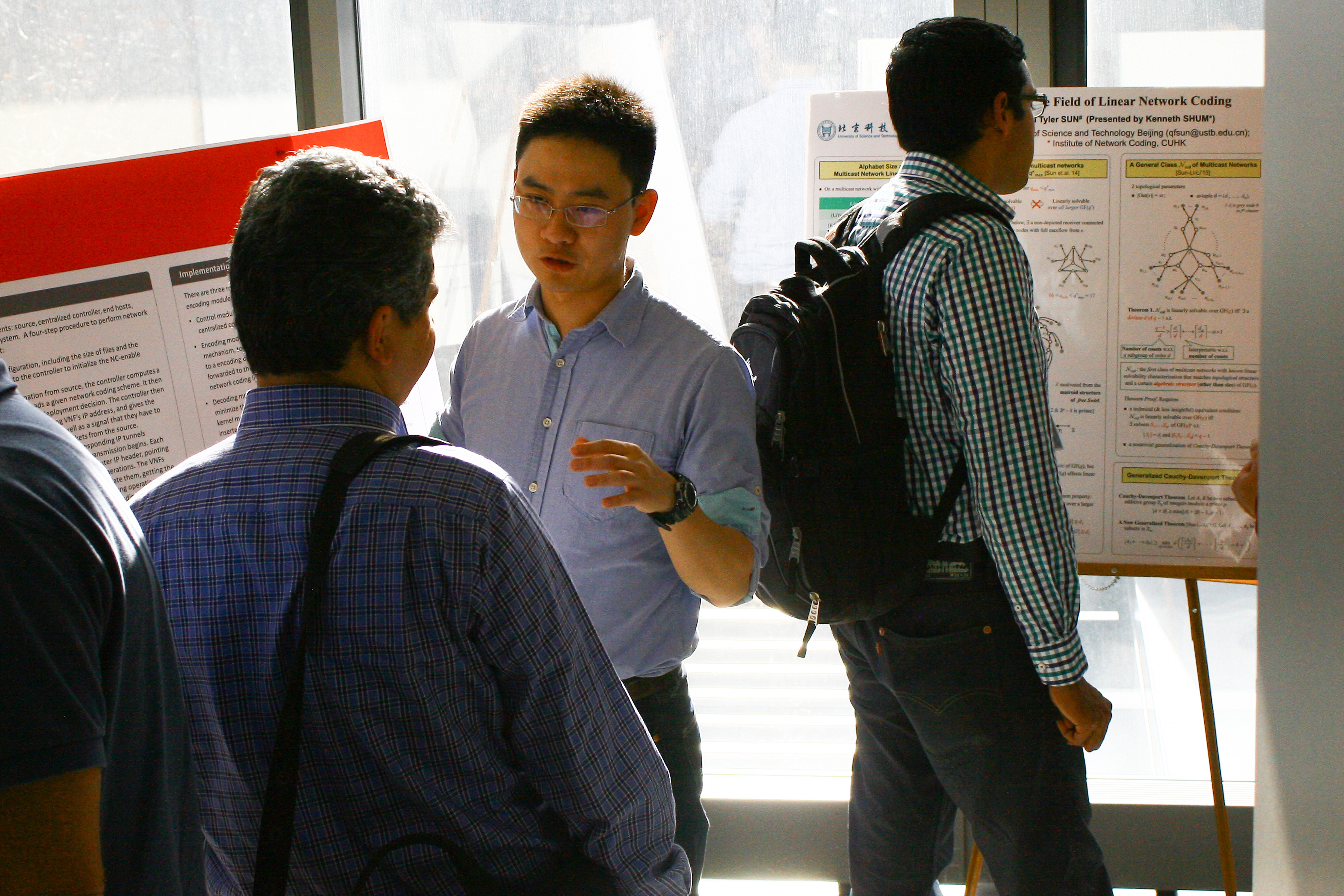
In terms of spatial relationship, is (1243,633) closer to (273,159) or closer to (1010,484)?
(1010,484)

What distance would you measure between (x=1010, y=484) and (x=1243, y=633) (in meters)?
1.49

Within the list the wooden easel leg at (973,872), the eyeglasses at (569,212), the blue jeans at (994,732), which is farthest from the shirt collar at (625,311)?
the wooden easel leg at (973,872)

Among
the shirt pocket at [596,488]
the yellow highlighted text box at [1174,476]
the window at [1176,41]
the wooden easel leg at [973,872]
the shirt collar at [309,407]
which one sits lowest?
the wooden easel leg at [973,872]

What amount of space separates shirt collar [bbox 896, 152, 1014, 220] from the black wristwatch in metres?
0.68

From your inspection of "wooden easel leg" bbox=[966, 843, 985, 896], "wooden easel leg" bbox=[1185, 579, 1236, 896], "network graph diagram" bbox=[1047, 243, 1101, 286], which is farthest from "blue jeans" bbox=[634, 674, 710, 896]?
"network graph diagram" bbox=[1047, 243, 1101, 286]

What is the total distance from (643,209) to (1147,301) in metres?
1.18

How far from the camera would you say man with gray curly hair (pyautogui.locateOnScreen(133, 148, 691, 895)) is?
2.89 ft

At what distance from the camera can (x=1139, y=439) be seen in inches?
85.0

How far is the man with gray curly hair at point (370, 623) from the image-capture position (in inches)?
34.7

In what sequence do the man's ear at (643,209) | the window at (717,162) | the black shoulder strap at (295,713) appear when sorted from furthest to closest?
the window at (717,162), the man's ear at (643,209), the black shoulder strap at (295,713)

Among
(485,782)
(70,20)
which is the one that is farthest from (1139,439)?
(70,20)

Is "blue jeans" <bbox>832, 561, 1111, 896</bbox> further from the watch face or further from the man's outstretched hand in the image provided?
the watch face

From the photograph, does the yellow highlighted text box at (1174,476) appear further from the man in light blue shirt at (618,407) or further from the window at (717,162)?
the man in light blue shirt at (618,407)

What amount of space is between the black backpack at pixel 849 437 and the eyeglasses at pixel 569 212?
0.31 metres
